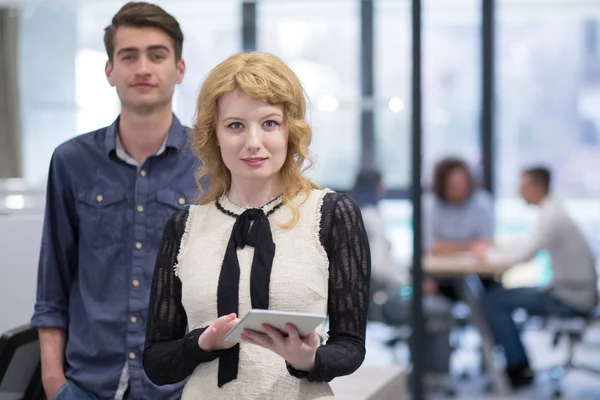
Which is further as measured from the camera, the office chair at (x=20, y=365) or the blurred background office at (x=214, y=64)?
the blurred background office at (x=214, y=64)

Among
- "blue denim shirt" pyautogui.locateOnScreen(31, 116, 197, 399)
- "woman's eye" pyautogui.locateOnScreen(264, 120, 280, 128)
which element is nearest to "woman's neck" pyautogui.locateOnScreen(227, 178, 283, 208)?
"woman's eye" pyautogui.locateOnScreen(264, 120, 280, 128)

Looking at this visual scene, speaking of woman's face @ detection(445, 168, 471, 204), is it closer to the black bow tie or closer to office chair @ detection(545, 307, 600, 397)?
office chair @ detection(545, 307, 600, 397)

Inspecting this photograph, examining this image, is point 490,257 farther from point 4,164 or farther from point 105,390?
point 105,390

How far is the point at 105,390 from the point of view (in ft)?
7.60

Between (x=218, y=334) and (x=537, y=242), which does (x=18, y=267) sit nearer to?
(x=218, y=334)

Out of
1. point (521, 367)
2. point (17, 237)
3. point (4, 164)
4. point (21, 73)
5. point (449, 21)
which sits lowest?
point (521, 367)

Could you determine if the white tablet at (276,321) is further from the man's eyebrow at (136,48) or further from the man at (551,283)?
the man at (551,283)

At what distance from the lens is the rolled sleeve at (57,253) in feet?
7.82

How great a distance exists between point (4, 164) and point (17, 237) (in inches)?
55.3

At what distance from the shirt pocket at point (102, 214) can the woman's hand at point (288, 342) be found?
81 cm

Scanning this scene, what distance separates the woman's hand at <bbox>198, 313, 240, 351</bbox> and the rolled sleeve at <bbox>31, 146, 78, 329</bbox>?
2.49 ft

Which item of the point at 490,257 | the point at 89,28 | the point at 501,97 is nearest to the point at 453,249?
the point at 490,257

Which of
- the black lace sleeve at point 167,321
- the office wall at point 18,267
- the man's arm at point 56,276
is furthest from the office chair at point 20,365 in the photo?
the black lace sleeve at point 167,321

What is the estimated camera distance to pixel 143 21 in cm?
236
